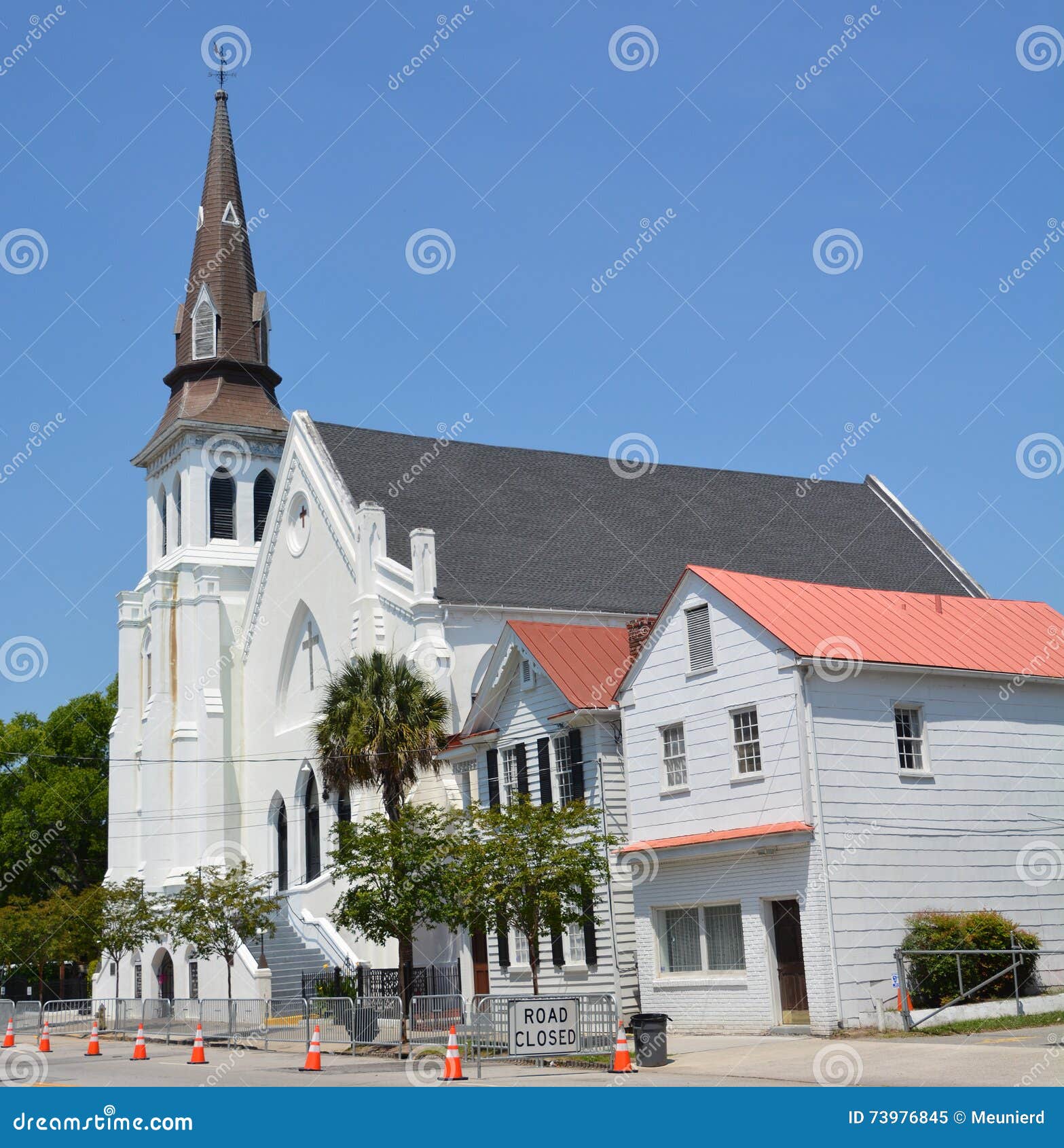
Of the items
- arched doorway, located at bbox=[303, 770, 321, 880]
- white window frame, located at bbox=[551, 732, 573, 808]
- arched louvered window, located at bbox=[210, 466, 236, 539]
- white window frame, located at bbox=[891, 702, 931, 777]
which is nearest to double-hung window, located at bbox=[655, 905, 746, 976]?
white window frame, located at bbox=[551, 732, 573, 808]

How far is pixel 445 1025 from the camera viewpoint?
2969cm

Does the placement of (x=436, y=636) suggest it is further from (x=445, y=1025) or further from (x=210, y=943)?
(x=445, y=1025)

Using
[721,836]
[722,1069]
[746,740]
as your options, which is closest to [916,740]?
[746,740]

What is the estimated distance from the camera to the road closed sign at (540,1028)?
2097cm

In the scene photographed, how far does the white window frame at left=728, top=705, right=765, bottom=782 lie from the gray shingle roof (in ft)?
52.8

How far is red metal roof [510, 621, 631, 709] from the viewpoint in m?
32.4

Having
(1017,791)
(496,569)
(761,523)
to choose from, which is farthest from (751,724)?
(761,523)

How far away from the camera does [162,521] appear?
205ft

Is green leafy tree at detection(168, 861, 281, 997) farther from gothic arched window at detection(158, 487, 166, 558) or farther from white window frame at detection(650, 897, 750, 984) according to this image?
gothic arched window at detection(158, 487, 166, 558)

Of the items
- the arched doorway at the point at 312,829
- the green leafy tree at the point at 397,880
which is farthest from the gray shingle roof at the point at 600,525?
the green leafy tree at the point at 397,880

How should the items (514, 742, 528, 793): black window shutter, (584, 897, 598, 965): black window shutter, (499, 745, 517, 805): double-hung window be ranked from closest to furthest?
(584, 897, 598, 965): black window shutter < (514, 742, 528, 793): black window shutter < (499, 745, 517, 805): double-hung window

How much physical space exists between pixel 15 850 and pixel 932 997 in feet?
182

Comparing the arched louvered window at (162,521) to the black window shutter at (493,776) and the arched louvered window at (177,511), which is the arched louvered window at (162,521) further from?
the black window shutter at (493,776)

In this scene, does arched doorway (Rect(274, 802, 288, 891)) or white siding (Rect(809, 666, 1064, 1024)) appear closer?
white siding (Rect(809, 666, 1064, 1024))
